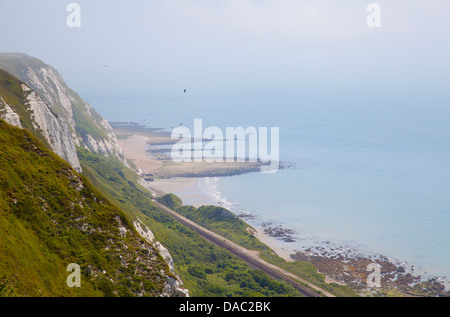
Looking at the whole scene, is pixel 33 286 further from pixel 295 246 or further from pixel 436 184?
pixel 436 184

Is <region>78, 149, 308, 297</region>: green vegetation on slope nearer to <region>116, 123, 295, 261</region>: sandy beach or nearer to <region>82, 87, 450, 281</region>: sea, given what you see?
<region>116, 123, 295, 261</region>: sandy beach

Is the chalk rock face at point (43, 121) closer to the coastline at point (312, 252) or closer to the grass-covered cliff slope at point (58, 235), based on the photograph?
the grass-covered cliff slope at point (58, 235)

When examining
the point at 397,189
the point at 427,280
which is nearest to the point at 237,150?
the point at 397,189

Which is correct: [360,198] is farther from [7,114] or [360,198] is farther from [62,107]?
[7,114]

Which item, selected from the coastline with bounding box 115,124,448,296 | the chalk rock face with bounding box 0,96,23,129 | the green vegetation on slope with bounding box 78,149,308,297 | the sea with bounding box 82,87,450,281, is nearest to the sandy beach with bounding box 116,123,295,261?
the coastline with bounding box 115,124,448,296

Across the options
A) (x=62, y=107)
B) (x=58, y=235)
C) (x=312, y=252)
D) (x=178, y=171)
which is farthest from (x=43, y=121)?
(x=178, y=171)

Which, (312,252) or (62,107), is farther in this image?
(62,107)
